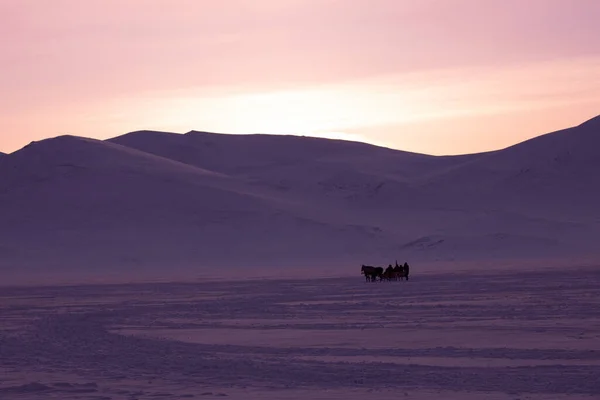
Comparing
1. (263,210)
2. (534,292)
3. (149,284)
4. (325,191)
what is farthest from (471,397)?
(325,191)

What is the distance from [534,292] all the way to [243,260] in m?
39.9

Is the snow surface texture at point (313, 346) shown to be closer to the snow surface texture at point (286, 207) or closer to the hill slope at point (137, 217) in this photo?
the snow surface texture at point (286, 207)

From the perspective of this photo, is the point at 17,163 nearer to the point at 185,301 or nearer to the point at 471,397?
the point at 185,301

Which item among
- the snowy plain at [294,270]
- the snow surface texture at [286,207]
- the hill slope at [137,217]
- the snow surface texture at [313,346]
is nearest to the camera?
the snow surface texture at [313,346]

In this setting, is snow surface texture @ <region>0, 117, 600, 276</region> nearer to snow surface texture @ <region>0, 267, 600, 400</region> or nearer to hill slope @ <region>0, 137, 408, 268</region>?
hill slope @ <region>0, 137, 408, 268</region>

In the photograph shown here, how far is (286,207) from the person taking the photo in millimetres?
81062

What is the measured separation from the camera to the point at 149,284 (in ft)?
137

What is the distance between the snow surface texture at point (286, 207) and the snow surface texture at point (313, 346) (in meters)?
32.7

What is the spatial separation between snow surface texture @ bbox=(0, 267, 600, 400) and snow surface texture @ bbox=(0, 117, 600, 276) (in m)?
32.7

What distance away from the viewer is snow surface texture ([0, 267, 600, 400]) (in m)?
13.6

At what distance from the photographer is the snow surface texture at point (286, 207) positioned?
223ft

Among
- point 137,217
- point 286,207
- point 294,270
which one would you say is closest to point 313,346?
point 294,270

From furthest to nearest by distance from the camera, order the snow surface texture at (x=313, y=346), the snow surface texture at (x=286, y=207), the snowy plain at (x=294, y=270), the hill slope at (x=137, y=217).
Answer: the hill slope at (x=137, y=217), the snow surface texture at (x=286, y=207), the snowy plain at (x=294, y=270), the snow surface texture at (x=313, y=346)

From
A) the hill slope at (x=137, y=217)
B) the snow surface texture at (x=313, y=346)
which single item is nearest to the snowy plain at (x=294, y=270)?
the snow surface texture at (x=313, y=346)
